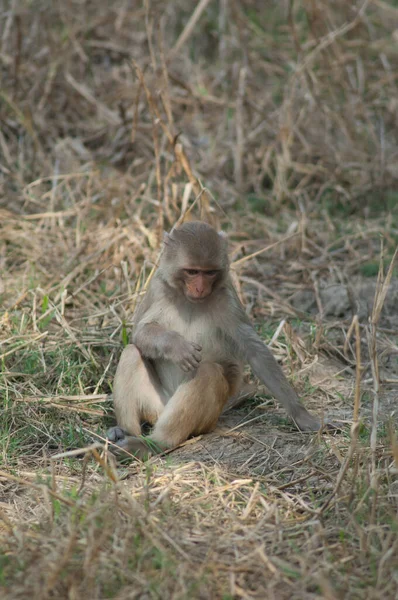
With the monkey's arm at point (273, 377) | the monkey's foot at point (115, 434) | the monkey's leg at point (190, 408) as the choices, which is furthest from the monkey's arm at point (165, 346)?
the monkey's foot at point (115, 434)

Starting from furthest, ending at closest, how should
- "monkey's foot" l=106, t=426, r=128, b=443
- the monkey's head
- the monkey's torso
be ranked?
the monkey's torso, "monkey's foot" l=106, t=426, r=128, b=443, the monkey's head

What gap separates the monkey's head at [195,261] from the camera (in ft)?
16.5

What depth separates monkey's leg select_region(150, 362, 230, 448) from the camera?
16.6 ft

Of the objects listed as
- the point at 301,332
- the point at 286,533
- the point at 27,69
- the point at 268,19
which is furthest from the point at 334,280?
the point at 268,19

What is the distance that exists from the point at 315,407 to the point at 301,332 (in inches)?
41.6

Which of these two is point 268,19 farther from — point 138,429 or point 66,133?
point 138,429

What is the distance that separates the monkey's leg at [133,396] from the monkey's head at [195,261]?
555 millimetres

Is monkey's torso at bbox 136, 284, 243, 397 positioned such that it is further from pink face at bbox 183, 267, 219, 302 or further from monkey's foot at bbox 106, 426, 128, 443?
monkey's foot at bbox 106, 426, 128, 443

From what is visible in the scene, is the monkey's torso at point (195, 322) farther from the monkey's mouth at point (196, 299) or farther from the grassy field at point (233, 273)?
the grassy field at point (233, 273)

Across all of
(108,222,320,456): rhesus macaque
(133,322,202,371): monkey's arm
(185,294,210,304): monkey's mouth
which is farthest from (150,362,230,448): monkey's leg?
(185,294,210,304): monkey's mouth

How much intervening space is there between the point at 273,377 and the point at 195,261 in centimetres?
93

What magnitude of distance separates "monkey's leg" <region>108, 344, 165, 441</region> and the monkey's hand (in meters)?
0.30

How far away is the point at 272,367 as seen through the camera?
5.30 m

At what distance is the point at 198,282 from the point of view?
5.07m
